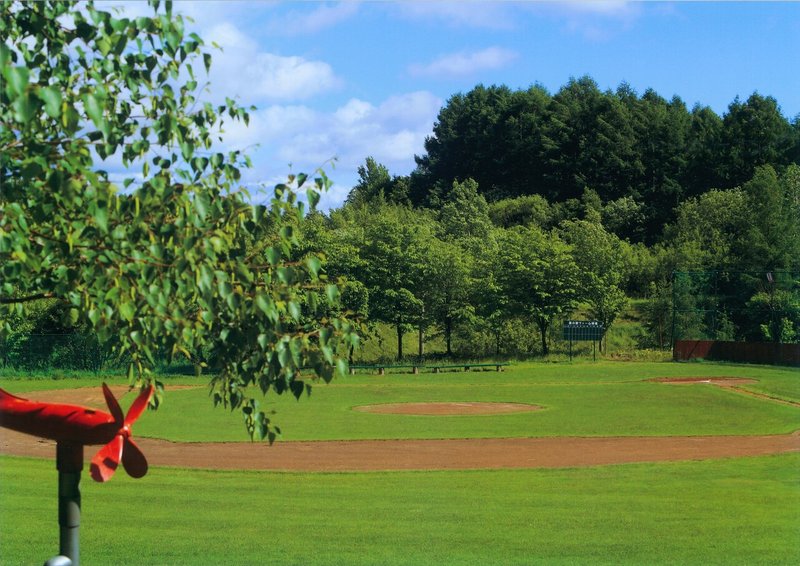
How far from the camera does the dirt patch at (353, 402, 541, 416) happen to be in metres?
33.0

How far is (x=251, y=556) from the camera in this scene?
1077cm

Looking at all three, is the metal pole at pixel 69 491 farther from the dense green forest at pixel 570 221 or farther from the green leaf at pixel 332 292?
the dense green forest at pixel 570 221

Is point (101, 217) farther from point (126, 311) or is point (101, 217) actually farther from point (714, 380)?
point (714, 380)

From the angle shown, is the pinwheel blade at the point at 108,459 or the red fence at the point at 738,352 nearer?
the pinwheel blade at the point at 108,459

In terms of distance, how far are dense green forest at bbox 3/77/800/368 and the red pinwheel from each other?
1364 inches

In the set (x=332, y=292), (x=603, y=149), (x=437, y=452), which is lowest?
(x=437, y=452)

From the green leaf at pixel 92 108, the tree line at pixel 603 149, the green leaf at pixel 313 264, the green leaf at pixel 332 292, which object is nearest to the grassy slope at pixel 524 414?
the green leaf at pixel 332 292

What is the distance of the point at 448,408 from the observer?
1358 inches

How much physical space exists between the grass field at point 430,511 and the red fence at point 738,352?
78.3 feet

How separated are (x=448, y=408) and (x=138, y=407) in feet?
96.4

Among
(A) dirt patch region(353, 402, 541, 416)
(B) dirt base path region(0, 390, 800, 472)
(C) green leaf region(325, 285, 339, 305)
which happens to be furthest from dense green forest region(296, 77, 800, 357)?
(C) green leaf region(325, 285, 339, 305)

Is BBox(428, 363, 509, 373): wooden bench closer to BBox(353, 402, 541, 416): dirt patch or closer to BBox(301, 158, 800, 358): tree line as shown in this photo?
BBox(301, 158, 800, 358): tree line

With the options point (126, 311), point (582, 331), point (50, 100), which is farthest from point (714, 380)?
point (50, 100)

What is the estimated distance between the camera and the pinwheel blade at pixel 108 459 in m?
5.22
